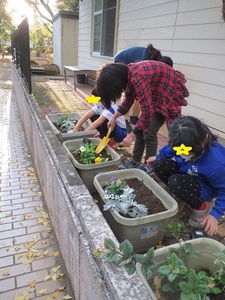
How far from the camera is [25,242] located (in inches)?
81.0

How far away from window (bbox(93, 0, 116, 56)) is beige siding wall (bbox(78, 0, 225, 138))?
5.06ft

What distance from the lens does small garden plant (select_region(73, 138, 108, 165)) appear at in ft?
7.07

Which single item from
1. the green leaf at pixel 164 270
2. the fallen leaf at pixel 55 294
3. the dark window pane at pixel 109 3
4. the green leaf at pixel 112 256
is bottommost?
the fallen leaf at pixel 55 294

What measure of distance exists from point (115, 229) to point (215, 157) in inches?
29.9

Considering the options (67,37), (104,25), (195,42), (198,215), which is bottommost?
(198,215)

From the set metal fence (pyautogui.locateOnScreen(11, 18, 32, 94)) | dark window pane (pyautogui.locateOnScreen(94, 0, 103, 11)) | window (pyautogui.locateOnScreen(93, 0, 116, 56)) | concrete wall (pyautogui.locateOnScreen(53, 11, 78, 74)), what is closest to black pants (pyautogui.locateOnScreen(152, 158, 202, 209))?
metal fence (pyautogui.locateOnScreen(11, 18, 32, 94))

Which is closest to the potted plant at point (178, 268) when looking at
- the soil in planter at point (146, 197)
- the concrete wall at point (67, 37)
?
the soil in planter at point (146, 197)

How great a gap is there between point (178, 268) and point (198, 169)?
85cm

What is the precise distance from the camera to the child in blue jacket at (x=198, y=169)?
1.46 meters

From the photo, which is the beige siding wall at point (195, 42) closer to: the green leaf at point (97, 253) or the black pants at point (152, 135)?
the black pants at point (152, 135)

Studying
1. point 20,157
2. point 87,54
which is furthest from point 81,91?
point 20,157

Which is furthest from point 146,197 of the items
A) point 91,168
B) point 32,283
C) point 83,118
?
point 83,118

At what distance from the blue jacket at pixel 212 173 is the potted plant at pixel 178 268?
0.35 meters

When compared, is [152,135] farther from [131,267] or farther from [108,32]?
[108,32]
